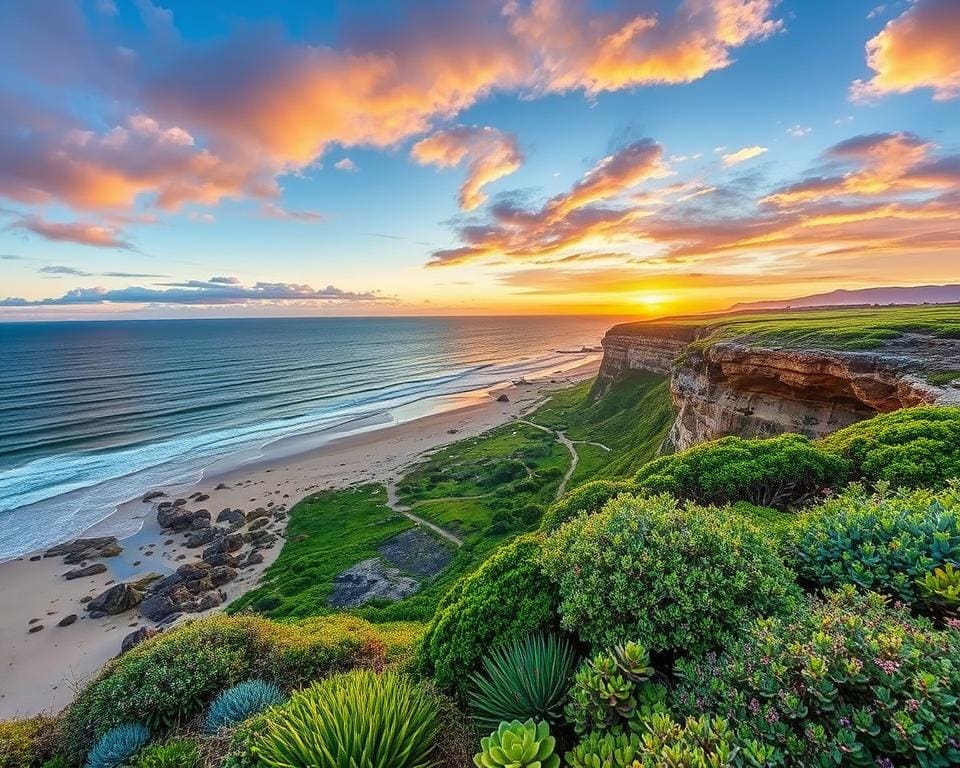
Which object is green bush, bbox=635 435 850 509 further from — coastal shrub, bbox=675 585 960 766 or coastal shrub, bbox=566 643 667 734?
coastal shrub, bbox=566 643 667 734

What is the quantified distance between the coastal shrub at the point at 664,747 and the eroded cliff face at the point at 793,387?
12.3 m

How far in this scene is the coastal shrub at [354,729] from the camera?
4.52 meters

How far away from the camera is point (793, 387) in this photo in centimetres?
1702

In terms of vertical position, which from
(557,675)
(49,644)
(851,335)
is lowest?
(49,644)

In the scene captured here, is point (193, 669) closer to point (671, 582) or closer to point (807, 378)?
point (671, 582)

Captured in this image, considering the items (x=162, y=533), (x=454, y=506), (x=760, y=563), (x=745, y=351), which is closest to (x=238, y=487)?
(x=162, y=533)

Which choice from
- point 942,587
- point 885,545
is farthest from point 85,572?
point 942,587

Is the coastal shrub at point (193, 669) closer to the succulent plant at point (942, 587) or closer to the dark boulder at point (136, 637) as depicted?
the succulent plant at point (942, 587)

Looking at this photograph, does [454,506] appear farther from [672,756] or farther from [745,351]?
[672,756]

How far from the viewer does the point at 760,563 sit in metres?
5.07

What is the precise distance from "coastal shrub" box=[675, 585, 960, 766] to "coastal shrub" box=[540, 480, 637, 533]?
19.1 ft

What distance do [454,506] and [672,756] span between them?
92.3ft

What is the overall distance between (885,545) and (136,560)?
1350 inches

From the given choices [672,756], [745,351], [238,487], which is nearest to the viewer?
[672,756]
